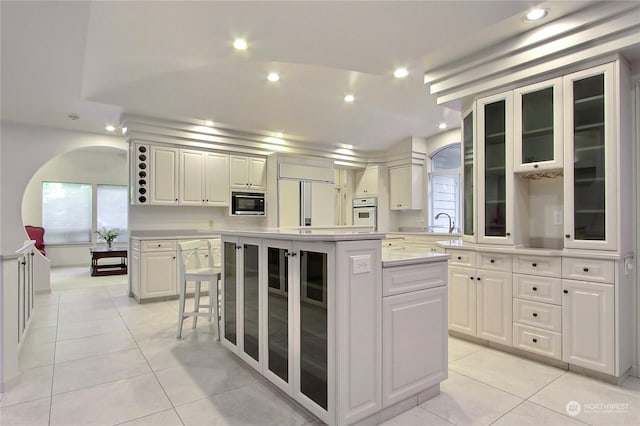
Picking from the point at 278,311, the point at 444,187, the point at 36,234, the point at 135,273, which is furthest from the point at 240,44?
the point at 36,234

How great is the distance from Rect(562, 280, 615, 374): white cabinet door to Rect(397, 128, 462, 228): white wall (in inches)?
161

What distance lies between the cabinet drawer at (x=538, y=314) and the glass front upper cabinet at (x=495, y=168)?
550 mm

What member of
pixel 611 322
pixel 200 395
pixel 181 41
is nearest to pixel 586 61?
pixel 611 322

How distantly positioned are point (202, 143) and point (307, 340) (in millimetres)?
4207

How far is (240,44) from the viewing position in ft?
9.96

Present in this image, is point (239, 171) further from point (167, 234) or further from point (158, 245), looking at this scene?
point (158, 245)

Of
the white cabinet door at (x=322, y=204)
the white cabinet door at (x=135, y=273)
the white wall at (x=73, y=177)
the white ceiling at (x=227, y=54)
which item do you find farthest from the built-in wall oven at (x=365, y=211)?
the white wall at (x=73, y=177)

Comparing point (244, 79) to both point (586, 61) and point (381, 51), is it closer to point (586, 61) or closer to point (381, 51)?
point (381, 51)

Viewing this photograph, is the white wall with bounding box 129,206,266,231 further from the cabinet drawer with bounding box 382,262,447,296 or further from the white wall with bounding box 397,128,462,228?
the cabinet drawer with bounding box 382,262,447,296

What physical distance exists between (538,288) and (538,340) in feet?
1.37

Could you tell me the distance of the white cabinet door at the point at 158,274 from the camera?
→ 4.79 metres

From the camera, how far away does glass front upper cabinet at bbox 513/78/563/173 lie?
2.74 metres

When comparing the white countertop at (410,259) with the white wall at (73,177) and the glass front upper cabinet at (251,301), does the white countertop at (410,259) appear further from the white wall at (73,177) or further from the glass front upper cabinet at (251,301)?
the white wall at (73,177)

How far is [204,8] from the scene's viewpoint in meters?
2.53
